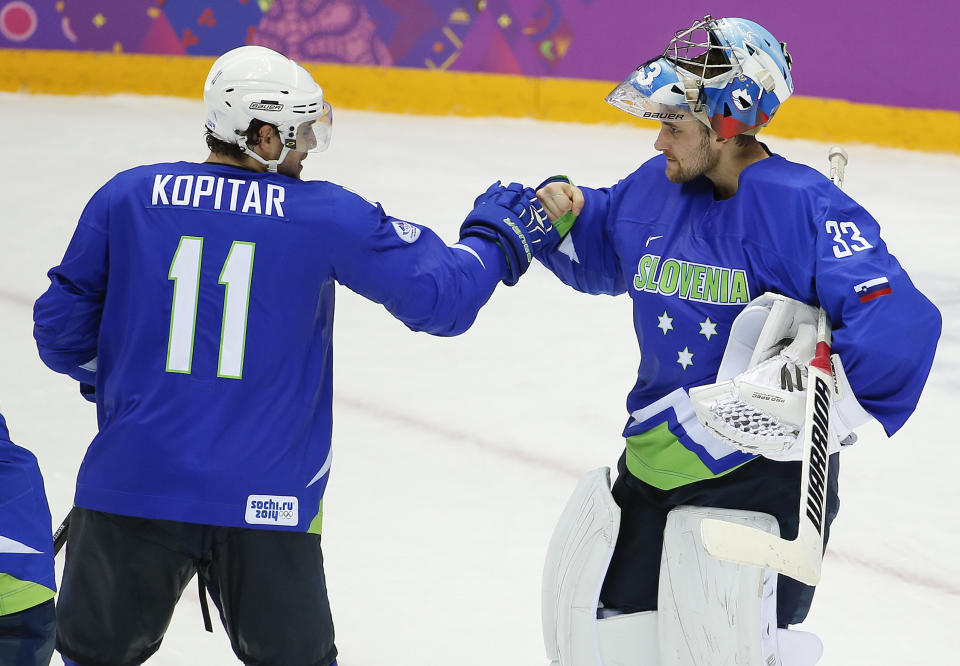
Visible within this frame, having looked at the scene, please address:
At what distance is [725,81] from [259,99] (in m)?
0.71

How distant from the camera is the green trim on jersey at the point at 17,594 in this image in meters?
1.87

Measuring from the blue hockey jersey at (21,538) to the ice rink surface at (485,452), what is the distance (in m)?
0.94

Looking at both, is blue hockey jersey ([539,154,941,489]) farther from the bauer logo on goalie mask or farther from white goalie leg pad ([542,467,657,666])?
the bauer logo on goalie mask

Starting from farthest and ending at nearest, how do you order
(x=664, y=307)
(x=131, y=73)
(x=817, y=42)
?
(x=131, y=73) < (x=817, y=42) < (x=664, y=307)

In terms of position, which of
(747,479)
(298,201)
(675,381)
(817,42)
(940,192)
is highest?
(817,42)

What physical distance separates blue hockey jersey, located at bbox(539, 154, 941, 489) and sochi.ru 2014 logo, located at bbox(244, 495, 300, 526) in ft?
1.86

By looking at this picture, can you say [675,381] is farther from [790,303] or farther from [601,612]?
[601,612]

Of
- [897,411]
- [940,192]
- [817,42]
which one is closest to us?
[897,411]

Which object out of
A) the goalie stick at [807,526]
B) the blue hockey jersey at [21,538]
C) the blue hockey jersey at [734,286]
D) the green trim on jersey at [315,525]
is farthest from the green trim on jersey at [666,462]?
the blue hockey jersey at [21,538]

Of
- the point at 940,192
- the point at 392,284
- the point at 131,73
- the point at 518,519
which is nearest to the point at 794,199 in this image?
the point at 392,284

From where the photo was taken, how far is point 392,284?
83.7 inches

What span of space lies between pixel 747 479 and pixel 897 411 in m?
0.28

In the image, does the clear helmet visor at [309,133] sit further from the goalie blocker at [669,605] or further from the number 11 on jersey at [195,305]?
Answer: the goalie blocker at [669,605]

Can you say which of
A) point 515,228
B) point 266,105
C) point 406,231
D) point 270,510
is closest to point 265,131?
point 266,105
